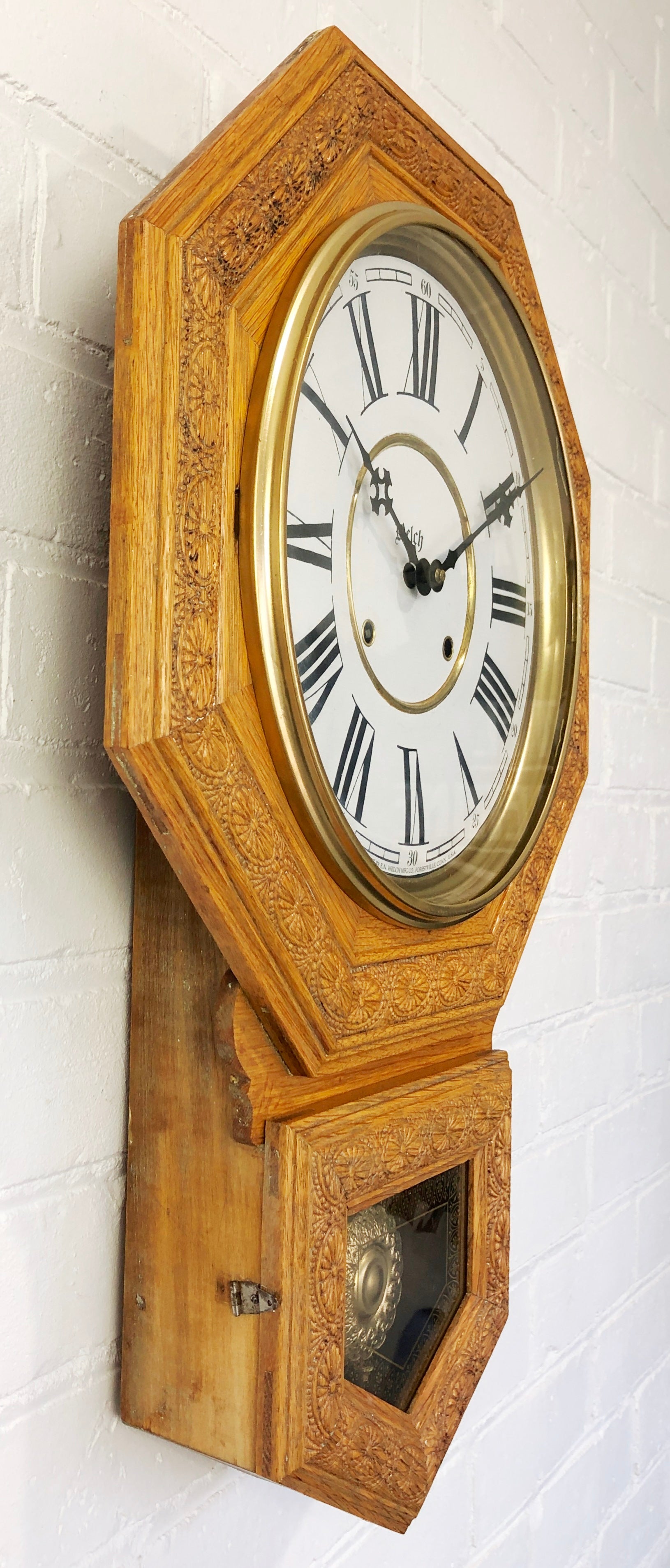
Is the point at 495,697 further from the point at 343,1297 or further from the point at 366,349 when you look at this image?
the point at 343,1297

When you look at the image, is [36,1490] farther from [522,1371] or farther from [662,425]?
[662,425]

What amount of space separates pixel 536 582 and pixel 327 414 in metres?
0.28

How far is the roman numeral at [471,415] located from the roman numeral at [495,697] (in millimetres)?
136

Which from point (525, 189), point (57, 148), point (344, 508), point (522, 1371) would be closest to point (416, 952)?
point (344, 508)

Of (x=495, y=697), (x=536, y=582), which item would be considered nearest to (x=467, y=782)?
(x=495, y=697)

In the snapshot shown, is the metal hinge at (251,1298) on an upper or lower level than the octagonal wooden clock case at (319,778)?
lower

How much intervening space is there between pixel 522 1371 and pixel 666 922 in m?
0.55

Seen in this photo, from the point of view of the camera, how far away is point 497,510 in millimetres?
786

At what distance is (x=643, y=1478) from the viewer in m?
1.37

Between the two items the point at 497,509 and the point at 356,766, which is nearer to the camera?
the point at 356,766

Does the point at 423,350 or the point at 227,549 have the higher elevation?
the point at 423,350

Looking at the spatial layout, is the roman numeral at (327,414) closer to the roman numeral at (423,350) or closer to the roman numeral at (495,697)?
the roman numeral at (423,350)

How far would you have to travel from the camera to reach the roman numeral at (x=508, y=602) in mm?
784

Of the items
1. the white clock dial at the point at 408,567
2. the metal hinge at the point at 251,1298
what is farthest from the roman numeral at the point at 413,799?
the metal hinge at the point at 251,1298
